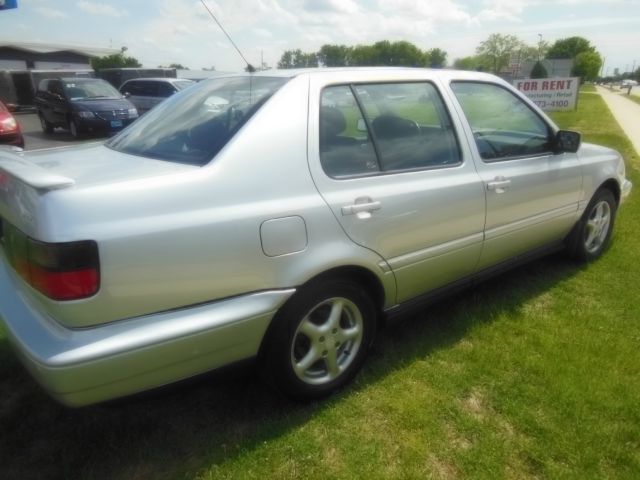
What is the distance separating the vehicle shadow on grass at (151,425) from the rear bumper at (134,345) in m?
0.13

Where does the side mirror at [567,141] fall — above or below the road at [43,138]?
above

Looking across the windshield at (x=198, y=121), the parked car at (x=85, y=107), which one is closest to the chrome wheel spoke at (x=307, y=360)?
the windshield at (x=198, y=121)

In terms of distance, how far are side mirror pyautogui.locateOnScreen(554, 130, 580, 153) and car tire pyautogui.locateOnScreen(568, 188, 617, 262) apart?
701 mm

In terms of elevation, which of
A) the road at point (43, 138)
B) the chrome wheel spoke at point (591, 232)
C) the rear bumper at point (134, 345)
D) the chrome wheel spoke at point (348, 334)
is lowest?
the road at point (43, 138)

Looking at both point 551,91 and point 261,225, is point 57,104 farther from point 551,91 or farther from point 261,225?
point 551,91

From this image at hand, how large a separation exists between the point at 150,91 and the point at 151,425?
1515cm

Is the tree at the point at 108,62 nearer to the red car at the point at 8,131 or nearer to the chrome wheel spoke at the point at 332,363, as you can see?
the red car at the point at 8,131

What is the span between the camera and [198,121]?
2389mm

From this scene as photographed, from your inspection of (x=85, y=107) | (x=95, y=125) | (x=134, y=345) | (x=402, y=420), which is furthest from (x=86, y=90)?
(x=402, y=420)

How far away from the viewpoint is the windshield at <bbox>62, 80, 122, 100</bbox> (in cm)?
1350

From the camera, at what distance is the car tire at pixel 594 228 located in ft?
13.1

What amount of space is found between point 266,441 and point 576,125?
A: 15.5 meters

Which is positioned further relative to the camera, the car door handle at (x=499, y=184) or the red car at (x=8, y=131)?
the red car at (x=8, y=131)

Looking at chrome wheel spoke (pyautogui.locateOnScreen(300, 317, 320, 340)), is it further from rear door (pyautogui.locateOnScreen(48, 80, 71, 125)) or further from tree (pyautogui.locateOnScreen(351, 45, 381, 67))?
tree (pyautogui.locateOnScreen(351, 45, 381, 67))
